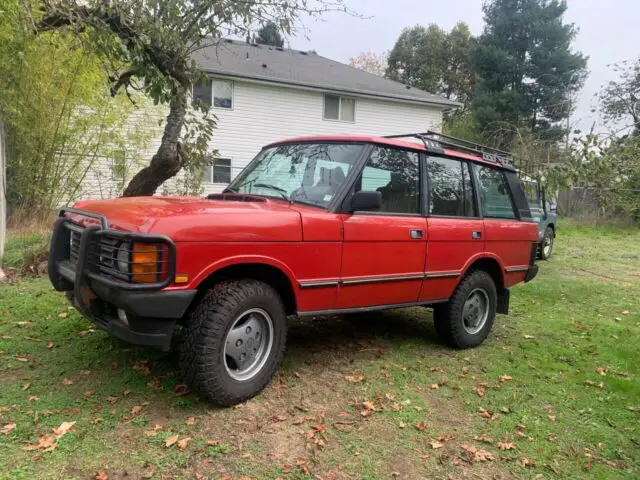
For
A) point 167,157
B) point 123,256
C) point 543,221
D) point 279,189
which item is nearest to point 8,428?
point 123,256

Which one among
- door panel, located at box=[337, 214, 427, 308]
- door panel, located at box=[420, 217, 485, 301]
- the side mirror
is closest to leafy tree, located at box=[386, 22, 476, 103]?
door panel, located at box=[420, 217, 485, 301]

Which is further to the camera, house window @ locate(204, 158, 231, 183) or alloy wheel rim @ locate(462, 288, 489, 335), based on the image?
house window @ locate(204, 158, 231, 183)

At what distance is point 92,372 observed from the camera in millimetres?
3832

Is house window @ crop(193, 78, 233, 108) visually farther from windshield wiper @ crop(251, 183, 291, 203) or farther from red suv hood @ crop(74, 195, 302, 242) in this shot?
red suv hood @ crop(74, 195, 302, 242)

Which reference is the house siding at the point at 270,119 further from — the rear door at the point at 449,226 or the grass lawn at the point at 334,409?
the grass lawn at the point at 334,409

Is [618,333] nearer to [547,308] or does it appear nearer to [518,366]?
[547,308]

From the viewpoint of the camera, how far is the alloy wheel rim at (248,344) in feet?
11.1

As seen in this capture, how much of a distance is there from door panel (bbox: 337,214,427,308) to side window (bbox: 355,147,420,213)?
14 cm

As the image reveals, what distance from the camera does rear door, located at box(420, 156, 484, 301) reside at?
4.60m

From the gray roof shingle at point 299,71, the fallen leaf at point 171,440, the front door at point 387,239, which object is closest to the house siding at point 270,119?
the gray roof shingle at point 299,71

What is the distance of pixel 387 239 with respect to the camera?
4.12m

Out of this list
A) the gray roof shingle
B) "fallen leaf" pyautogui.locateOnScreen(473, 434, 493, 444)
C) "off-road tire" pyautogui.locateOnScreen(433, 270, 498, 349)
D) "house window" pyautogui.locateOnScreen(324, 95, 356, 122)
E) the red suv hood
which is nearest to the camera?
the red suv hood

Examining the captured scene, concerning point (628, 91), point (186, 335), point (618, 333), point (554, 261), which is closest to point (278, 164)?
point (186, 335)

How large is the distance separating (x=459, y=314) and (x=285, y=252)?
7.36 feet
